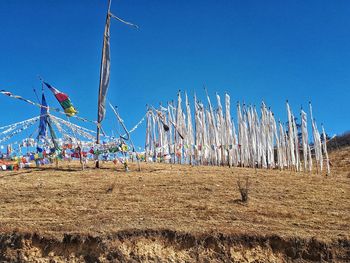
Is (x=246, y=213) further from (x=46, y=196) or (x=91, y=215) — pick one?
(x=46, y=196)

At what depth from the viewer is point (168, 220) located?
18.3m

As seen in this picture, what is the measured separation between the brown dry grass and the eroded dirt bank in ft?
1.14

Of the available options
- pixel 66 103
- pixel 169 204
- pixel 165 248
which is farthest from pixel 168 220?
pixel 66 103

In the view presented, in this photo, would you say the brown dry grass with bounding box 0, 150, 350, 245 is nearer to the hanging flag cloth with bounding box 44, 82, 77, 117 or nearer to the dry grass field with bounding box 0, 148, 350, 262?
the dry grass field with bounding box 0, 148, 350, 262

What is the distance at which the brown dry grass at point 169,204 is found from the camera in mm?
17609

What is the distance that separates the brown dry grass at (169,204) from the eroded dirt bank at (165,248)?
0.35 m

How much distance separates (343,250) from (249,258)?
3.15 m

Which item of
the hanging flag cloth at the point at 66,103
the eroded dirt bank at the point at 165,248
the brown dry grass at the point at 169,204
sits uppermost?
the hanging flag cloth at the point at 66,103

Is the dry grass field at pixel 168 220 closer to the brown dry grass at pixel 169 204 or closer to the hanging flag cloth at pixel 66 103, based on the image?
the brown dry grass at pixel 169 204

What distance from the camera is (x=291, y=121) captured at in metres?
40.0

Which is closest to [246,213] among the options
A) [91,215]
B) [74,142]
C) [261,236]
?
[261,236]

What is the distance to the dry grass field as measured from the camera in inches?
640

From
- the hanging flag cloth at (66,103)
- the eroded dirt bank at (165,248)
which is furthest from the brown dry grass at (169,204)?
the hanging flag cloth at (66,103)

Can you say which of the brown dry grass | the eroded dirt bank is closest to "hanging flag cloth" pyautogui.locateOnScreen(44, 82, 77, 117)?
the brown dry grass
